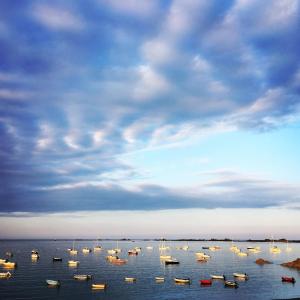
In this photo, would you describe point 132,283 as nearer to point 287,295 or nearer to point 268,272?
point 287,295

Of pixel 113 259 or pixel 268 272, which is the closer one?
pixel 268 272

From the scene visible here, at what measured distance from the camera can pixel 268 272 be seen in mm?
127812

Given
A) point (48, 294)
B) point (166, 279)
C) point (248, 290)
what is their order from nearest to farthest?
1. point (48, 294)
2. point (248, 290)
3. point (166, 279)

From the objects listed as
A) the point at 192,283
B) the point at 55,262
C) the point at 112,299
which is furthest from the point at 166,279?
the point at 55,262

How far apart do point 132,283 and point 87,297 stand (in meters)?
22.0

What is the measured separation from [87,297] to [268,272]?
70.9m

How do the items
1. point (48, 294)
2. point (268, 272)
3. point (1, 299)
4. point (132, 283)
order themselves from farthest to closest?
point (268, 272) → point (132, 283) → point (48, 294) → point (1, 299)

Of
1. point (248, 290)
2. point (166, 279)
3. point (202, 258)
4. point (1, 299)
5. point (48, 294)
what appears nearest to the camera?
point (1, 299)

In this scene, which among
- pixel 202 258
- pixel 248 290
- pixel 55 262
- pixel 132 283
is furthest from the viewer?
pixel 202 258

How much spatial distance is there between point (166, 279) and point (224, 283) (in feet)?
56.5

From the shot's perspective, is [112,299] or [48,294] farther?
[48,294]

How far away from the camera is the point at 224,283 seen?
328 feet

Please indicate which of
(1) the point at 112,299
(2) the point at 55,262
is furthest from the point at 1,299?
(2) the point at 55,262

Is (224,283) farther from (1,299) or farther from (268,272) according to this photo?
(1,299)
